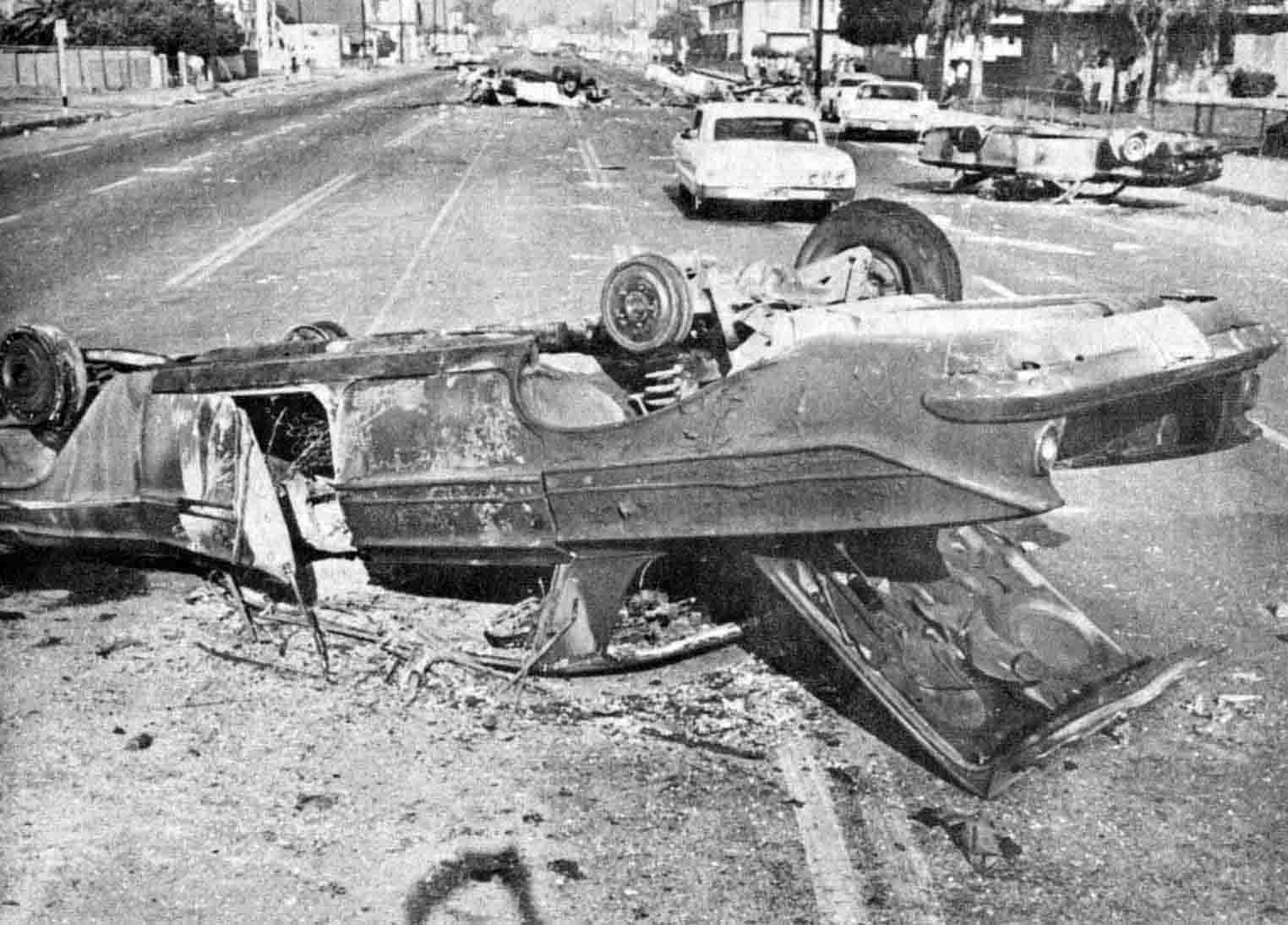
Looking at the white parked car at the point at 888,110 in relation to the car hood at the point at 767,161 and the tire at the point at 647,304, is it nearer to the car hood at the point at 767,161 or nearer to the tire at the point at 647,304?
the car hood at the point at 767,161

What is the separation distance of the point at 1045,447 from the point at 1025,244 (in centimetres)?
1400

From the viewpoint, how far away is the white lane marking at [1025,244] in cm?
1647

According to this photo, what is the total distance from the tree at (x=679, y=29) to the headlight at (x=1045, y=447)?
130 metres

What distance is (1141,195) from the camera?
23922 mm

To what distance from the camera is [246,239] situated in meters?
16.2

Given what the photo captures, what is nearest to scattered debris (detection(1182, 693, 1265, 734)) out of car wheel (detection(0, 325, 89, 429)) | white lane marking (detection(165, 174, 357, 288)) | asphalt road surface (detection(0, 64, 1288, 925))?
asphalt road surface (detection(0, 64, 1288, 925))

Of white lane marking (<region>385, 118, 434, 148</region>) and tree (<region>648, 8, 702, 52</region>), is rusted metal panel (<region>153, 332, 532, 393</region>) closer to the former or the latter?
white lane marking (<region>385, 118, 434, 148</region>)

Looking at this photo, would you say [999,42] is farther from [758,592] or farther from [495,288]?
[758,592]

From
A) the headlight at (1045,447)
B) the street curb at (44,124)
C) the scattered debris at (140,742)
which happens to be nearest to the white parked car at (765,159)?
the headlight at (1045,447)

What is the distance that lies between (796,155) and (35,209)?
10572 millimetres

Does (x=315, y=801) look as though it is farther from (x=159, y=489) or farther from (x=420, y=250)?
(x=420, y=250)

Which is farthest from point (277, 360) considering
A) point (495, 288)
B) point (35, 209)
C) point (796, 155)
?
point (35, 209)

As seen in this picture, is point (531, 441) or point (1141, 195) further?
point (1141, 195)

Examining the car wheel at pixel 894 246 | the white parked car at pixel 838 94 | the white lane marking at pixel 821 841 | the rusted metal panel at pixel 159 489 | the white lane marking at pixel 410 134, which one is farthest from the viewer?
the white parked car at pixel 838 94
